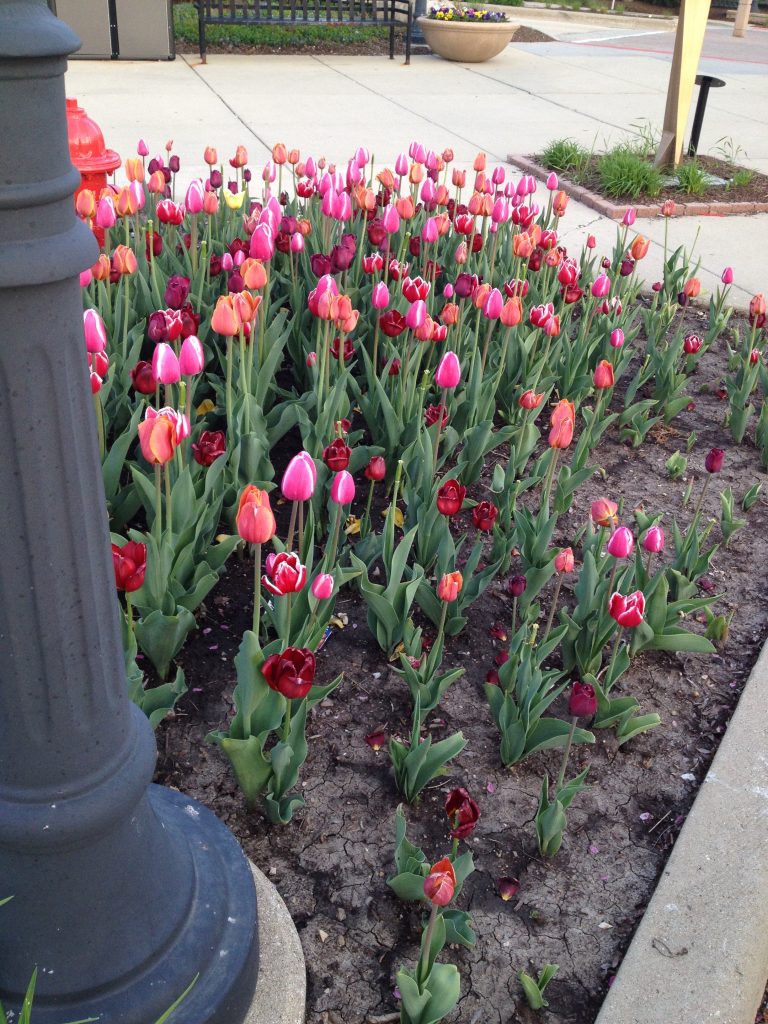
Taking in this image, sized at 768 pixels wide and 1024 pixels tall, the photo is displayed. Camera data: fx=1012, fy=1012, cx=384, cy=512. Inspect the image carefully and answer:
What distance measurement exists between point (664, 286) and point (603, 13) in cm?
2097

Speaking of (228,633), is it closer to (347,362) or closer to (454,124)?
(347,362)

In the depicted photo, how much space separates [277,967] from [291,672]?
0.50 metres

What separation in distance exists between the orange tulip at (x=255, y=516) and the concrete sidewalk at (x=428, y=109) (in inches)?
160

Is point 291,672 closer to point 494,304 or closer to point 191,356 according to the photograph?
point 191,356

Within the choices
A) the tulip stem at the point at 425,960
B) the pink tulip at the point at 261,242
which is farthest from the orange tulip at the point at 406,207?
the tulip stem at the point at 425,960

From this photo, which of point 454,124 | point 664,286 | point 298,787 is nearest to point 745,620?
point 298,787

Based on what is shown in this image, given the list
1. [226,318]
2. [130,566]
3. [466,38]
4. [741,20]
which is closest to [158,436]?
[130,566]

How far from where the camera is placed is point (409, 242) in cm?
391

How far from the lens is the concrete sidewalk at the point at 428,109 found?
6.43m

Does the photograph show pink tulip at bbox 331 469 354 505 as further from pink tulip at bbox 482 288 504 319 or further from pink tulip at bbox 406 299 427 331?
pink tulip at bbox 482 288 504 319

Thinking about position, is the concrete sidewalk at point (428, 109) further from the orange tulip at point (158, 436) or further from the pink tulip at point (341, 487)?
the orange tulip at point (158, 436)

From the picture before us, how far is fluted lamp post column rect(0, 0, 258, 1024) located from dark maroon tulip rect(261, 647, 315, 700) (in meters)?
0.28

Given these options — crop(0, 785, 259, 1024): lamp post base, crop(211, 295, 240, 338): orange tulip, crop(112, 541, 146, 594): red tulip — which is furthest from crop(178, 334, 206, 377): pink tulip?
crop(0, 785, 259, 1024): lamp post base

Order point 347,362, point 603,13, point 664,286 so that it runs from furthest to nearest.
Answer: point 603,13, point 664,286, point 347,362
